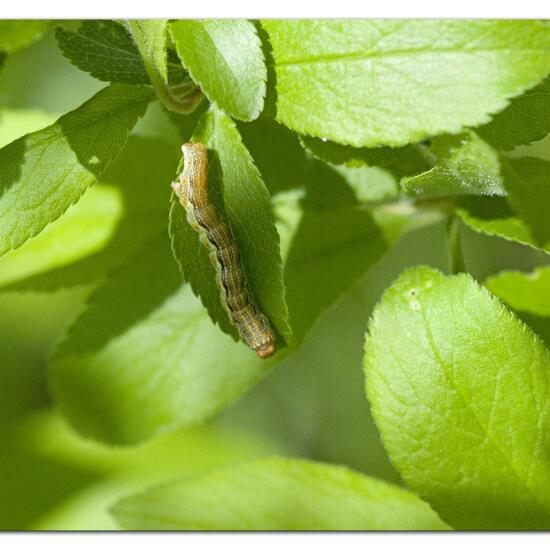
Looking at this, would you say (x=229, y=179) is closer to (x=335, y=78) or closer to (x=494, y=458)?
(x=335, y=78)

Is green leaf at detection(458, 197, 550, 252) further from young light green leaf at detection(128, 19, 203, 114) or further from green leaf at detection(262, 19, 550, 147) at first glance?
young light green leaf at detection(128, 19, 203, 114)

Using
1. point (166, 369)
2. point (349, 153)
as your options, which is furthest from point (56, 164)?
point (166, 369)

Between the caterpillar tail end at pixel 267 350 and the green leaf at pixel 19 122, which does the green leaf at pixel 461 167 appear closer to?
the caterpillar tail end at pixel 267 350

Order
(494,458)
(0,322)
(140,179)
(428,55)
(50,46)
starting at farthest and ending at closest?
(0,322)
(50,46)
(140,179)
(494,458)
(428,55)

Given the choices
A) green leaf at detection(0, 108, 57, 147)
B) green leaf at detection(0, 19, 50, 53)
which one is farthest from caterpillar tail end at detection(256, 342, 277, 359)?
green leaf at detection(0, 108, 57, 147)

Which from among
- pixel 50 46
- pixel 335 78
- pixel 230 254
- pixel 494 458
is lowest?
pixel 494 458

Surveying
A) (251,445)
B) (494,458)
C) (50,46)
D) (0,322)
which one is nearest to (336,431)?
(251,445)
